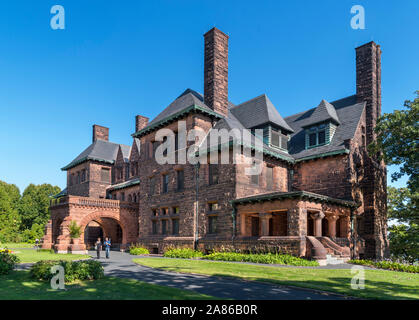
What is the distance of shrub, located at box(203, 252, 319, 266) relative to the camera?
19.3 meters

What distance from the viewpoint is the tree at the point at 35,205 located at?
70000mm

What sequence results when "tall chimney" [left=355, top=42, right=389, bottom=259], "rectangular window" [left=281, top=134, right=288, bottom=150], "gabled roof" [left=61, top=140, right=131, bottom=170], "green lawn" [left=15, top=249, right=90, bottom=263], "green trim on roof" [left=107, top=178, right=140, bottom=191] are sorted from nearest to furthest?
"green lawn" [left=15, top=249, right=90, bottom=263], "tall chimney" [left=355, top=42, right=389, bottom=259], "rectangular window" [left=281, top=134, right=288, bottom=150], "green trim on roof" [left=107, top=178, right=140, bottom=191], "gabled roof" [left=61, top=140, right=131, bottom=170]

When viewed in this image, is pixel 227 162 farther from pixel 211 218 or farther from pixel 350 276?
pixel 350 276

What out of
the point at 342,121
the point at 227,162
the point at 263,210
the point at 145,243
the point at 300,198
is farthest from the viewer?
the point at 145,243

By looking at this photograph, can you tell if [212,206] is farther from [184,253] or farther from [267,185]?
[267,185]

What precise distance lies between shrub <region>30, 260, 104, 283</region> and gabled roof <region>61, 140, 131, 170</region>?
33.1 meters

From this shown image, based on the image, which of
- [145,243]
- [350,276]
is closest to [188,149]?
[145,243]

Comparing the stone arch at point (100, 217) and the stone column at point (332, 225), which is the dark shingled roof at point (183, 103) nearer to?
the stone arch at point (100, 217)

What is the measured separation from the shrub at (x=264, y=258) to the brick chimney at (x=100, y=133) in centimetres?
3227

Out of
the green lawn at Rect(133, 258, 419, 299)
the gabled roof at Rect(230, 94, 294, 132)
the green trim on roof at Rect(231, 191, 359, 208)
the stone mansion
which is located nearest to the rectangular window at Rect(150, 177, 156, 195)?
the stone mansion

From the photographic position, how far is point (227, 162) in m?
25.7

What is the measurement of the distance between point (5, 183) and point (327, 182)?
75.7 meters

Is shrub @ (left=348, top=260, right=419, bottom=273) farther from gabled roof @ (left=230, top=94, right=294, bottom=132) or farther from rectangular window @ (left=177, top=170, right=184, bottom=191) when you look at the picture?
rectangular window @ (left=177, top=170, right=184, bottom=191)
